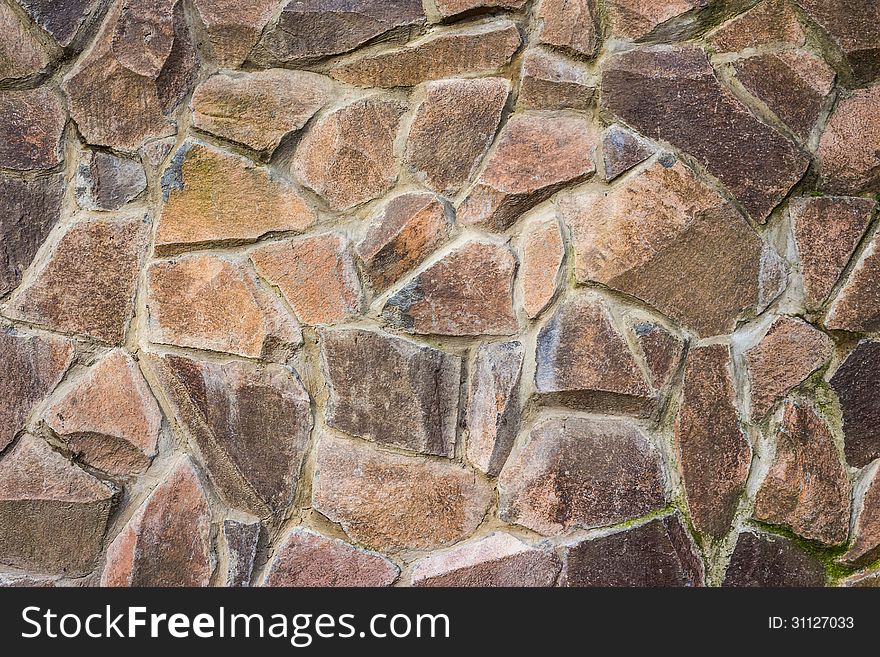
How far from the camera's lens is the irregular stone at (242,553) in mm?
1454

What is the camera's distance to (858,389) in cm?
140

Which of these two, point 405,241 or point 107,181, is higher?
point 107,181

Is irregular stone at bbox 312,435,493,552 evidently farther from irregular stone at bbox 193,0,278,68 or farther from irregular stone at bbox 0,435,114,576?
irregular stone at bbox 193,0,278,68

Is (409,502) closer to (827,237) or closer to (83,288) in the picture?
(83,288)

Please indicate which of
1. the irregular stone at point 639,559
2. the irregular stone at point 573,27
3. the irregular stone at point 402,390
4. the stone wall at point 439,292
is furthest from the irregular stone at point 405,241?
the irregular stone at point 639,559

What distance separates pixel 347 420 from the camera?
1.46 meters

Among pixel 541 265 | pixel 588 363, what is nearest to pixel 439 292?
A: pixel 541 265

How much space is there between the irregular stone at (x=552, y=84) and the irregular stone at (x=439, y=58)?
47mm

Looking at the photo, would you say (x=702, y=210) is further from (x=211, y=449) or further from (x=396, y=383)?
(x=211, y=449)

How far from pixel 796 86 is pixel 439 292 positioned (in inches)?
30.2

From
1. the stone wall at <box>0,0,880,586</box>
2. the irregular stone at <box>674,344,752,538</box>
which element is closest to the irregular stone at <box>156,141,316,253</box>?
the stone wall at <box>0,0,880,586</box>

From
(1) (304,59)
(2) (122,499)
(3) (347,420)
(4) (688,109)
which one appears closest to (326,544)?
(3) (347,420)

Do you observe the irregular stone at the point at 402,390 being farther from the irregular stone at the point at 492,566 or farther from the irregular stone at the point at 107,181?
the irregular stone at the point at 107,181

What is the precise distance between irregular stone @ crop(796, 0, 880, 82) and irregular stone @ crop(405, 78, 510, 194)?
596 mm
